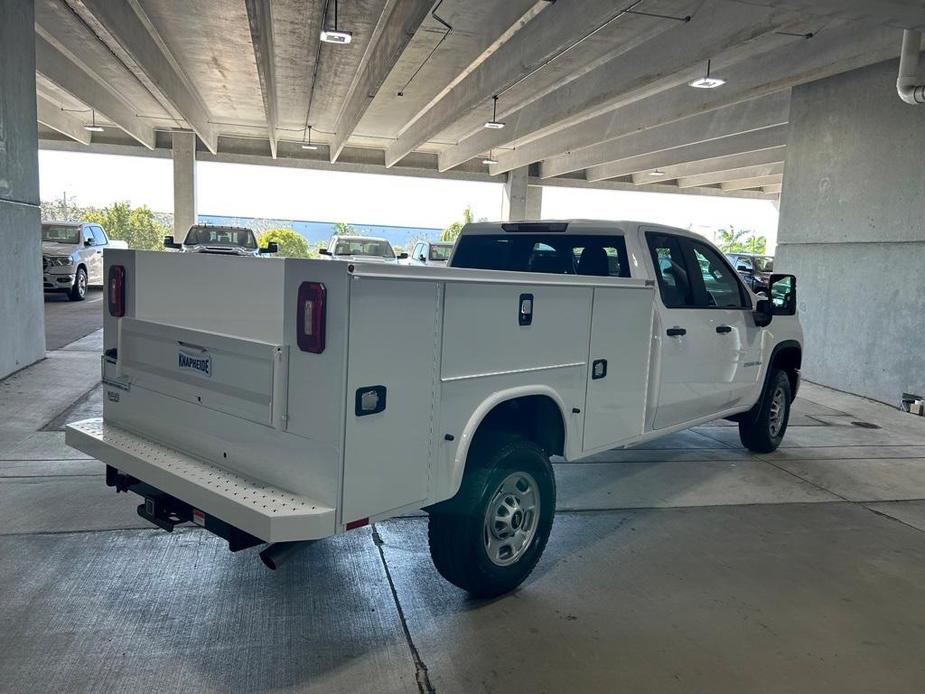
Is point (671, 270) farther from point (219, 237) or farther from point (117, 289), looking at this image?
point (219, 237)

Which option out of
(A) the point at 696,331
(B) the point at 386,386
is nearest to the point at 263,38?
(A) the point at 696,331

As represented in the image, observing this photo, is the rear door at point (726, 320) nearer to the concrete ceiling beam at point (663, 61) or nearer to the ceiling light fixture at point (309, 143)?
the concrete ceiling beam at point (663, 61)

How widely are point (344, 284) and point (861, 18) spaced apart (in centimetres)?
731

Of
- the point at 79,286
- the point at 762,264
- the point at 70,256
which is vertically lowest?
the point at 79,286

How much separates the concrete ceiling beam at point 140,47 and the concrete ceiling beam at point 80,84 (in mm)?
1706

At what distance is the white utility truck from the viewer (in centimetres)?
275

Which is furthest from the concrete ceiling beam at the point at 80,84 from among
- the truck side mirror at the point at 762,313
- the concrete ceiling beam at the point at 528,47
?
the truck side mirror at the point at 762,313

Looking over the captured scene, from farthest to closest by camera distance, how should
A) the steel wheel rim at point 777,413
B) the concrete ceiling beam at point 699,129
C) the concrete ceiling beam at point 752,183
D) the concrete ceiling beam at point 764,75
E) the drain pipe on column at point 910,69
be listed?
the concrete ceiling beam at point 752,183 < the concrete ceiling beam at point 699,129 < the concrete ceiling beam at point 764,75 < the drain pipe on column at point 910,69 < the steel wheel rim at point 777,413

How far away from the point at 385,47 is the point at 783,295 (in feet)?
29.2

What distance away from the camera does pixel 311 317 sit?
8.95 ft

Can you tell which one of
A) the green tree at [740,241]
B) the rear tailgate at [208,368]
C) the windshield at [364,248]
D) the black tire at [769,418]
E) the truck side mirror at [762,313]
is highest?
the green tree at [740,241]

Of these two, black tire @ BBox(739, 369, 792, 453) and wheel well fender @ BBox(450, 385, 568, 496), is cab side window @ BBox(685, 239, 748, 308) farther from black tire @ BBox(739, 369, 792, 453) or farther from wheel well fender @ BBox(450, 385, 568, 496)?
wheel well fender @ BBox(450, 385, 568, 496)

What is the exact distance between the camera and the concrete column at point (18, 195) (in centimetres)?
804

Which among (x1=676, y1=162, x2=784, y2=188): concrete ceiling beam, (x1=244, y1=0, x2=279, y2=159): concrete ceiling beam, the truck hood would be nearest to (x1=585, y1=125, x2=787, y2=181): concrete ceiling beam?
(x1=676, y1=162, x2=784, y2=188): concrete ceiling beam
